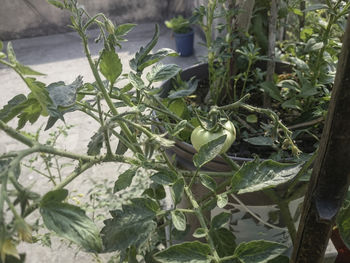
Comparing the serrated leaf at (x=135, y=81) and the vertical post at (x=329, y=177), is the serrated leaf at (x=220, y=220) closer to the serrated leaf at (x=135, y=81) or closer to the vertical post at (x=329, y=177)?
the vertical post at (x=329, y=177)

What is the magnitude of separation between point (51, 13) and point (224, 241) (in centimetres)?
335

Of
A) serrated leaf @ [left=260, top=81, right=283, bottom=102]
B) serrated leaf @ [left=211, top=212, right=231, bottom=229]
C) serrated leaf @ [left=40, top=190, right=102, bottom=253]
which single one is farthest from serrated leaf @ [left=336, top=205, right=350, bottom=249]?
serrated leaf @ [left=260, top=81, right=283, bottom=102]

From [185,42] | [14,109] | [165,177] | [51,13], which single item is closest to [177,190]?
[165,177]

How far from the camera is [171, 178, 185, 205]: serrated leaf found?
1.40 feet

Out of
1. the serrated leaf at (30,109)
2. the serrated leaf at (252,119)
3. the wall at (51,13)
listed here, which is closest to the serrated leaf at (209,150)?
the serrated leaf at (30,109)

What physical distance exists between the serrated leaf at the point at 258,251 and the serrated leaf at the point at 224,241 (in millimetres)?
86

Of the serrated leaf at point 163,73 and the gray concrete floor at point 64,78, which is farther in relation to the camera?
the gray concrete floor at point 64,78

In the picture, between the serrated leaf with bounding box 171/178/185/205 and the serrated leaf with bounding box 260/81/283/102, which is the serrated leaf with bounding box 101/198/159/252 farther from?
the serrated leaf with bounding box 260/81/283/102

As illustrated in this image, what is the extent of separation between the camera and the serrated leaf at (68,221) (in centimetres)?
32

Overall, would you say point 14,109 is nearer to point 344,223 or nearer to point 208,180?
point 208,180

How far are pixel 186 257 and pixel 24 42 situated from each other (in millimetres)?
3272

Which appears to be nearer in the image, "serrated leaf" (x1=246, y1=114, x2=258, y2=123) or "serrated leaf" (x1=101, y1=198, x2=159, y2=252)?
"serrated leaf" (x1=101, y1=198, x2=159, y2=252)

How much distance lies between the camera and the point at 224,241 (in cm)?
49

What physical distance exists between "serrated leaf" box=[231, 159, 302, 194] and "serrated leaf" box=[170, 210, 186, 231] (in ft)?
0.26
